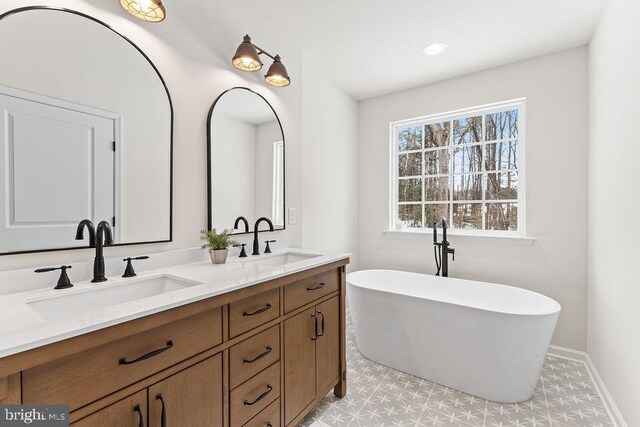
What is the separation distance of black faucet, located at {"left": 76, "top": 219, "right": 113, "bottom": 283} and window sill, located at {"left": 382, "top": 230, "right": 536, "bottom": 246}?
8.57ft

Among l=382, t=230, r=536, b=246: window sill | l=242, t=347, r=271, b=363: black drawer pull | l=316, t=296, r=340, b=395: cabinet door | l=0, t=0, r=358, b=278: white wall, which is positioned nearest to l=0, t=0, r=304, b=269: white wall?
l=0, t=0, r=358, b=278: white wall

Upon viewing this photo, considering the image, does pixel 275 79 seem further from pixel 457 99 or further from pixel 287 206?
pixel 457 99

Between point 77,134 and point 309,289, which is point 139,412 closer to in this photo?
point 309,289

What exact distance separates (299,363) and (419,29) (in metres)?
2.36

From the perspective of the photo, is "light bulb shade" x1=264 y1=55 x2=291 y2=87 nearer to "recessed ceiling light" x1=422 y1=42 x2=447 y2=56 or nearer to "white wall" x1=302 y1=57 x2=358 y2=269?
"white wall" x1=302 y1=57 x2=358 y2=269

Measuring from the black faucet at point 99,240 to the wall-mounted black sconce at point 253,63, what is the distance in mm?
1192

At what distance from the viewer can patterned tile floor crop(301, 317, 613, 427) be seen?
1.66 meters

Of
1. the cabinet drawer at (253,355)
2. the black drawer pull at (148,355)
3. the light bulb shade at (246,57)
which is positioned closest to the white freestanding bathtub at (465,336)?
the cabinet drawer at (253,355)

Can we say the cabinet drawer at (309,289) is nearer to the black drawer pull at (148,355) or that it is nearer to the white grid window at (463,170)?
the black drawer pull at (148,355)

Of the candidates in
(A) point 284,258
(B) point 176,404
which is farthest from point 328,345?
(B) point 176,404

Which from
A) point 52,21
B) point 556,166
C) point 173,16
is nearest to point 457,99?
point 556,166

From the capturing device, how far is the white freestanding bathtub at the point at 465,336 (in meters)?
1.77

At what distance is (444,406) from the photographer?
1.79 m

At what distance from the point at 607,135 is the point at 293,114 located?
2.13 metres
